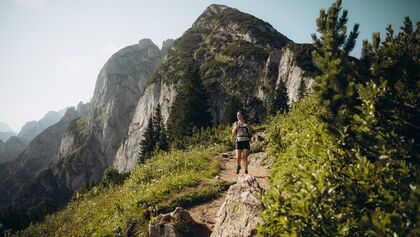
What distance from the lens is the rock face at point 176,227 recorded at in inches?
303

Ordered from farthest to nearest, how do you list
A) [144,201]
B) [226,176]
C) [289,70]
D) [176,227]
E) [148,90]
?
[148,90], [289,70], [226,176], [144,201], [176,227]

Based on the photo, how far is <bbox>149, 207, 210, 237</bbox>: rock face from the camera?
770 centimetres

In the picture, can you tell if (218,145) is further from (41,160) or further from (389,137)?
(41,160)

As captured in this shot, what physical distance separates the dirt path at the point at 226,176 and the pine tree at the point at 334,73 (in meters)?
3.17

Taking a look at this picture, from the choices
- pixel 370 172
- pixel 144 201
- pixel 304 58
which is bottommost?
pixel 144 201

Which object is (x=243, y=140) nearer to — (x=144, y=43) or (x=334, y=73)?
(x=334, y=73)

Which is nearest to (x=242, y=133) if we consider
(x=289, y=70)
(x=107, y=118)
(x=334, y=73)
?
(x=334, y=73)

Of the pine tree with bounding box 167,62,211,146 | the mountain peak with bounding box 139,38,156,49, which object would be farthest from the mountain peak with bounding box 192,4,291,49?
the pine tree with bounding box 167,62,211,146

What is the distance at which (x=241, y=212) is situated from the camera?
6836 millimetres

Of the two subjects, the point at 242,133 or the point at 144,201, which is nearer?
the point at 144,201

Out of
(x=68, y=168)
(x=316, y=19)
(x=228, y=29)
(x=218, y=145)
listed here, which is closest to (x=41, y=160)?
(x=68, y=168)

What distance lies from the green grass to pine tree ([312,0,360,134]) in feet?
19.3

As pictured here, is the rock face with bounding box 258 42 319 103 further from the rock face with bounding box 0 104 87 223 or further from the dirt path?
the rock face with bounding box 0 104 87 223

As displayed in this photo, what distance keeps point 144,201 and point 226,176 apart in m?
4.64
